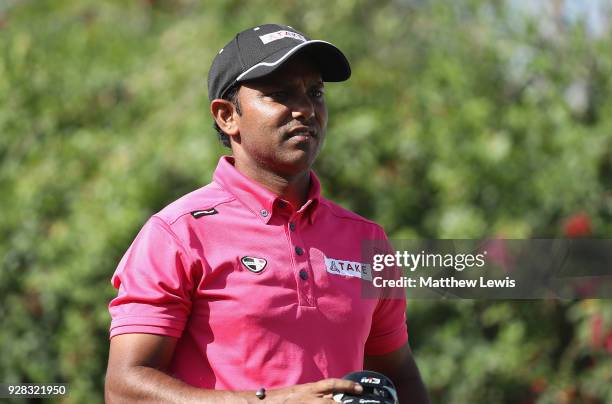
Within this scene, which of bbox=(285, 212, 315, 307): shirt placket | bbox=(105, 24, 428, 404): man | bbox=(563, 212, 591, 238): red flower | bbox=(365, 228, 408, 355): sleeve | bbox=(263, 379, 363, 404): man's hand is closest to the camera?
bbox=(263, 379, 363, 404): man's hand

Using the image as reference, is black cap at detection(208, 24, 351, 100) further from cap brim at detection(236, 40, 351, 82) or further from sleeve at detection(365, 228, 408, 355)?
sleeve at detection(365, 228, 408, 355)

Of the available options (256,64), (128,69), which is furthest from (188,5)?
(256,64)

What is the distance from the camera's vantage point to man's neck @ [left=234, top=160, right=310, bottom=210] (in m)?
2.75

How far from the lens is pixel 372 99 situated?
8.05m

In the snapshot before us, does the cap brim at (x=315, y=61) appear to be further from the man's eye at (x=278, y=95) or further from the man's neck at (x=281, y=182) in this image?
the man's neck at (x=281, y=182)

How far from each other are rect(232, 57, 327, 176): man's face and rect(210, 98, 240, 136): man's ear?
0.05 meters

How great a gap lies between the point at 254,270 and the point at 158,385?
359mm

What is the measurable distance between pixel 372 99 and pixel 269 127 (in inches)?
214

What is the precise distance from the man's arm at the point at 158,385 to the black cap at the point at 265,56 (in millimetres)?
695

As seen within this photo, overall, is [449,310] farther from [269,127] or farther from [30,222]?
[269,127]

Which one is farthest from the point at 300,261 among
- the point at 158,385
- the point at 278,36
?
the point at 278,36

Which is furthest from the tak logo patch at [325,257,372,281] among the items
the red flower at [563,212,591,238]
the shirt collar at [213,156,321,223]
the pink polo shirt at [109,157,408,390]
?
the red flower at [563,212,591,238]

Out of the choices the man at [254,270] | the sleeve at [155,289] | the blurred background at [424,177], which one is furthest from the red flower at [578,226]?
the sleeve at [155,289]

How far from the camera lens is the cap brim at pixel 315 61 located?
2.62 m
